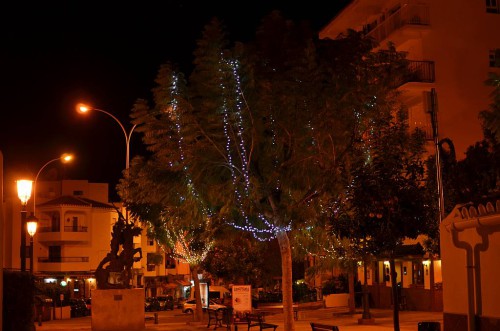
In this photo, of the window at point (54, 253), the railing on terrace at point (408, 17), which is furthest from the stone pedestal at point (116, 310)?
the window at point (54, 253)

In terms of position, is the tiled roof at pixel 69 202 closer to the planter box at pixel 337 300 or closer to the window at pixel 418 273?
the planter box at pixel 337 300

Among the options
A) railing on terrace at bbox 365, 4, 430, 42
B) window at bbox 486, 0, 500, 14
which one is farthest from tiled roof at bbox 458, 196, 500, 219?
window at bbox 486, 0, 500, 14

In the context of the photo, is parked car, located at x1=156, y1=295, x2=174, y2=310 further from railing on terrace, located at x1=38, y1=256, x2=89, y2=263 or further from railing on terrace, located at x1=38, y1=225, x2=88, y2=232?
railing on terrace, located at x1=38, y1=225, x2=88, y2=232

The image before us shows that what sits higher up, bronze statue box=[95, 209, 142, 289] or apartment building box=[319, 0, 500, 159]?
apartment building box=[319, 0, 500, 159]

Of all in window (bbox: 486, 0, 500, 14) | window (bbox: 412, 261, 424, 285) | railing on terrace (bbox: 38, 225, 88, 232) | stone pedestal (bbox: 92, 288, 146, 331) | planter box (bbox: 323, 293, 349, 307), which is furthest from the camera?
railing on terrace (bbox: 38, 225, 88, 232)

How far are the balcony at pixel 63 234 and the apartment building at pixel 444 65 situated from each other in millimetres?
36052

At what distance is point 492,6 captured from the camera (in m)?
39.8

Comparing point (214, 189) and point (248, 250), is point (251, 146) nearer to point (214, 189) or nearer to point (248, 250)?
point (214, 189)

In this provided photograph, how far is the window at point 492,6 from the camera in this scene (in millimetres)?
39591

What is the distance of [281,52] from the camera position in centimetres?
2020

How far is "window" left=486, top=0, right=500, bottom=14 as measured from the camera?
39.6 meters

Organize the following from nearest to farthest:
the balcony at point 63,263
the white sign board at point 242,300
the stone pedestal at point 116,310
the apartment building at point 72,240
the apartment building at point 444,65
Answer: the white sign board at point 242,300, the stone pedestal at point 116,310, the apartment building at point 444,65, the apartment building at point 72,240, the balcony at point 63,263

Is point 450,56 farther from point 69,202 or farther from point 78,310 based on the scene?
point 69,202

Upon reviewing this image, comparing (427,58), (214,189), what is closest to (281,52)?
(214,189)
